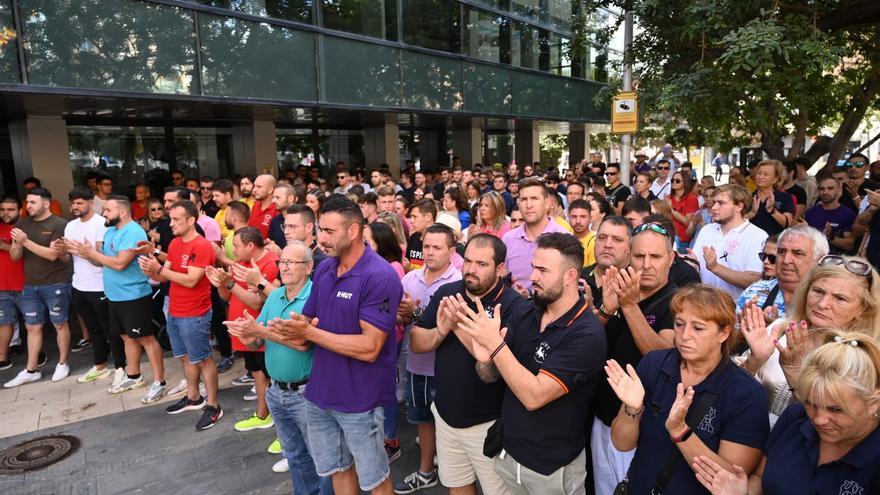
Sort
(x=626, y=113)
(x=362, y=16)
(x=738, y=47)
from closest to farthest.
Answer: (x=738, y=47), (x=626, y=113), (x=362, y=16)

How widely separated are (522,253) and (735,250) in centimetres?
183

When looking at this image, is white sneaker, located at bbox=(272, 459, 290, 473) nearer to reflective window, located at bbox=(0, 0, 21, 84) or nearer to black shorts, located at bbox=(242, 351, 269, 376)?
black shorts, located at bbox=(242, 351, 269, 376)

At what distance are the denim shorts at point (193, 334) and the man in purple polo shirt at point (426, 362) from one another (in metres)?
2.26

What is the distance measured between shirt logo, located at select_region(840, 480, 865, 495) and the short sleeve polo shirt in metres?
3.12

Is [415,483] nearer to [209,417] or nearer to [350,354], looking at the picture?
[350,354]

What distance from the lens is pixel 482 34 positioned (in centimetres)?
1361

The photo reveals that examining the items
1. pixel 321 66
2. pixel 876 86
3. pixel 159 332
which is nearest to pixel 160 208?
pixel 159 332

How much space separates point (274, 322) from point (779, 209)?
246 inches

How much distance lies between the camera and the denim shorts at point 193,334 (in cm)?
524

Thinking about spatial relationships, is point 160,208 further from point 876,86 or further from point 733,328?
point 876,86

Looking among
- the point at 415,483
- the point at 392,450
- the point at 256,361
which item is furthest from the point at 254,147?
the point at 415,483

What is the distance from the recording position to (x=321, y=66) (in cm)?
973

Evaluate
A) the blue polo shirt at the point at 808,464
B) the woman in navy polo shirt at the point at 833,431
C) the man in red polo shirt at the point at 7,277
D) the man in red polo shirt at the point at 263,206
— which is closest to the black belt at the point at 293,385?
the woman in navy polo shirt at the point at 833,431

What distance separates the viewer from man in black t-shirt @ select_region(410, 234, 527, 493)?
3.21 m
